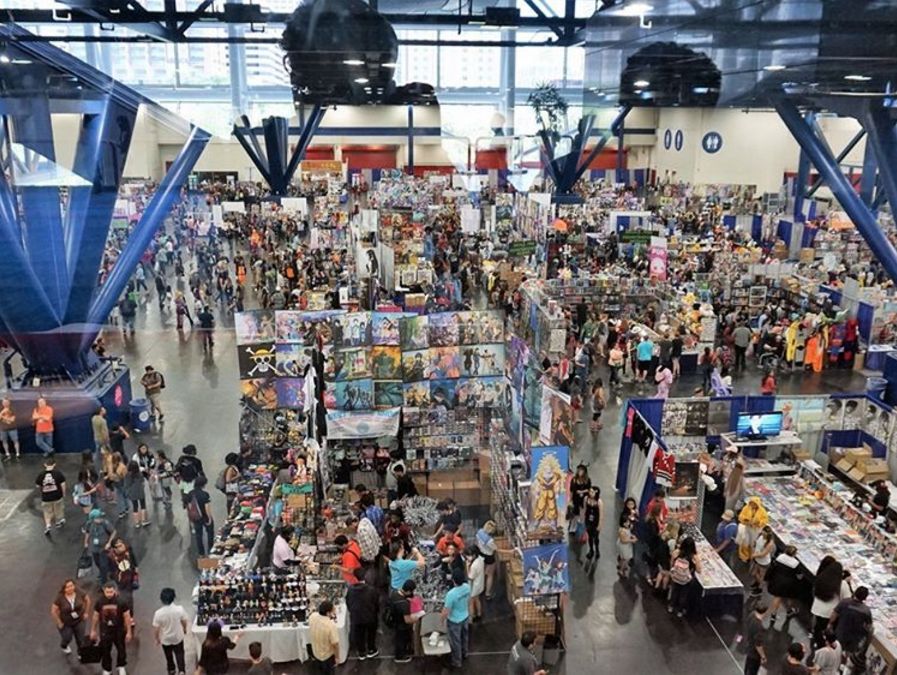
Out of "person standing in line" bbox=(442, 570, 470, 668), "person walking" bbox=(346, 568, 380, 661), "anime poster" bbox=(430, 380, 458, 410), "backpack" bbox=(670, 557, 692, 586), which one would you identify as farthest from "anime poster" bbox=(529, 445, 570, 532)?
"anime poster" bbox=(430, 380, 458, 410)

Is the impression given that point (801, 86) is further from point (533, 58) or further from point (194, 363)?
point (194, 363)

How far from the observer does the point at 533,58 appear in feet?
32.9

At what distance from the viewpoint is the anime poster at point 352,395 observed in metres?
10.0

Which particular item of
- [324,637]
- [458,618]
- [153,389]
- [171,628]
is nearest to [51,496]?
[153,389]

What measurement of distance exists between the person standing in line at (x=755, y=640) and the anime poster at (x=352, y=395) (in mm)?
5227

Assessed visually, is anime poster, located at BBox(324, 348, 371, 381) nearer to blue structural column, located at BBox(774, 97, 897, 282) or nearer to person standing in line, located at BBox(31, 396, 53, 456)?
person standing in line, located at BBox(31, 396, 53, 456)

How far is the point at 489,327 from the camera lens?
10.4m

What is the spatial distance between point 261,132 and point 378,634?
24990mm

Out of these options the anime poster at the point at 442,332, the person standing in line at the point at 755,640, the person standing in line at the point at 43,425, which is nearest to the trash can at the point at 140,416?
the person standing in line at the point at 43,425

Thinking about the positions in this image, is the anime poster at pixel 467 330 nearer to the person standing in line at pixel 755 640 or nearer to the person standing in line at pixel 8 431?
the person standing in line at pixel 755 640

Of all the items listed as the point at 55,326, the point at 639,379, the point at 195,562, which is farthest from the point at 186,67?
the point at 639,379

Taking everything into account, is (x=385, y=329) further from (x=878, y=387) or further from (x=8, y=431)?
(x=878, y=387)

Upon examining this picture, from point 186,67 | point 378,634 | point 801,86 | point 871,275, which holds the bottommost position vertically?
point 378,634

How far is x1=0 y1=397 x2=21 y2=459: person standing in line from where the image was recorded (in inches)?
429
